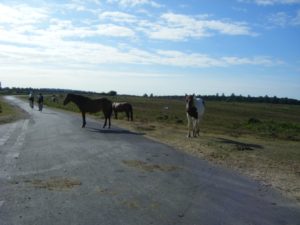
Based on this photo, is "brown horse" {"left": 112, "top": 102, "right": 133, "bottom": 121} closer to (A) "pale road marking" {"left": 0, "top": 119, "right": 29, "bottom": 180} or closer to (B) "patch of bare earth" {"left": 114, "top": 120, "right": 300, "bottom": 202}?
(B) "patch of bare earth" {"left": 114, "top": 120, "right": 300, "bottom": 202}

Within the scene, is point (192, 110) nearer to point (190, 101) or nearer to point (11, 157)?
point (190, 101)

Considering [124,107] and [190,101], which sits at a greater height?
[190,101]

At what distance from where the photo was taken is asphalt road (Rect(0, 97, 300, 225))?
7859 mm

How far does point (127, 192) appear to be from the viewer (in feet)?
31.7

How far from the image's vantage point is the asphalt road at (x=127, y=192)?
7859 millimetres

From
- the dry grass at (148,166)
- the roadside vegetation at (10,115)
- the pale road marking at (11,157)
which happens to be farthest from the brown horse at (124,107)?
the dry grass at (148,166)

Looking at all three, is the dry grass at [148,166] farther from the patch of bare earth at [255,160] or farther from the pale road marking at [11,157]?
the pale road marking at [11,157]

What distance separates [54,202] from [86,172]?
323 centimetres

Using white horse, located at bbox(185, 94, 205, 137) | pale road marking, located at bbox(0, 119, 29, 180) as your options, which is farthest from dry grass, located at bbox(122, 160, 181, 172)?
white horse, located at bbox(185, 94, 205, 137)

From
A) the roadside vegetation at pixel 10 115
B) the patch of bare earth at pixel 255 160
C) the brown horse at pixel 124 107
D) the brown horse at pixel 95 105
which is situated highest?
the brown horse at pixel 95 105

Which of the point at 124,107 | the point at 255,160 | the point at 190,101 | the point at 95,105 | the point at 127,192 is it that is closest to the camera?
the point at 127,192

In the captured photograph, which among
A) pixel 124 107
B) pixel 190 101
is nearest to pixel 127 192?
pixel 190 101

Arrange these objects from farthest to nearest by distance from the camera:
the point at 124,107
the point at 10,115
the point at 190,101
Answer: the point at 10,115, the point at 124,107, the point at 190,101

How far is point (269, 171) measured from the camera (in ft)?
44.1
